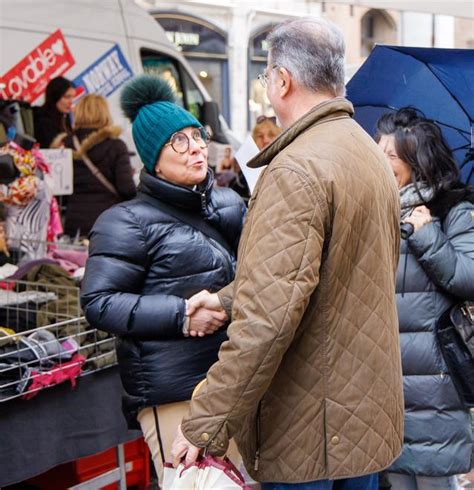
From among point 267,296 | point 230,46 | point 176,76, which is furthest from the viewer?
point 230,46

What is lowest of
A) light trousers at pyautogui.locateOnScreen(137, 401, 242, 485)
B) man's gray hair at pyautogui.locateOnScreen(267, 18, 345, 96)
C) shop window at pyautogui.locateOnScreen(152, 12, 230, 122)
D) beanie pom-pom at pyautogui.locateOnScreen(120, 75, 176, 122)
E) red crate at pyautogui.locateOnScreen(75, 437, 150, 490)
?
red crate at pyautogui.locateOnScreen(75, 437, 150, 490)

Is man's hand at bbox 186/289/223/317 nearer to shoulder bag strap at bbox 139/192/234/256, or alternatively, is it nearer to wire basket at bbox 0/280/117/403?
shoulder bag strap at bbox 139/192/234/256

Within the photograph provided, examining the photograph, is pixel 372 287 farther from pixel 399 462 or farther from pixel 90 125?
pixel 90 125

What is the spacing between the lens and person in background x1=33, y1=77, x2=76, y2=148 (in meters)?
6.62

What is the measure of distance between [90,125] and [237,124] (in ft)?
39.9

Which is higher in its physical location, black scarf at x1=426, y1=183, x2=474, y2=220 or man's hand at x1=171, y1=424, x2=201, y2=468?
black scarf at x1=426, y1=183, x2=474, y2=220

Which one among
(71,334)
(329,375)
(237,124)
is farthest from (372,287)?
(237,124)

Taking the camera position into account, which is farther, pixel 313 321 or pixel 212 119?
pixel 212 119

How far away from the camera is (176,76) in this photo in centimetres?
879

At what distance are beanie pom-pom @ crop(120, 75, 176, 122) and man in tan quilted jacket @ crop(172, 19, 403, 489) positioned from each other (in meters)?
0.73

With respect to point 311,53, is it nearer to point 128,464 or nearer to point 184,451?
point 184,451

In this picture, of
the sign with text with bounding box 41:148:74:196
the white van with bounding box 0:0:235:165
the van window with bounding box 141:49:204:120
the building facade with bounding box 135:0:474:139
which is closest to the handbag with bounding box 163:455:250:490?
the white van with bounding box 0:0:235:165

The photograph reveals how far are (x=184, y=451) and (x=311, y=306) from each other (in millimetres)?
465

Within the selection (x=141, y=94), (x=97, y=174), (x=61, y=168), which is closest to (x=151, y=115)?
(x=141, y=94)
